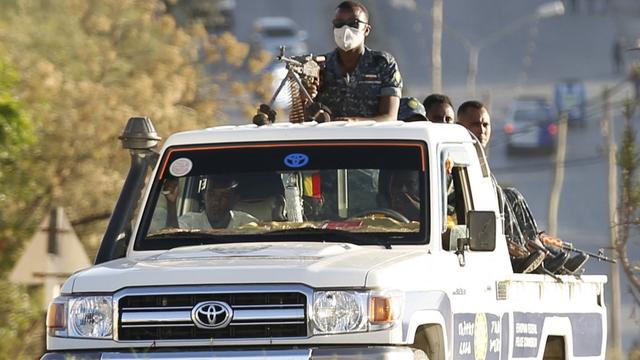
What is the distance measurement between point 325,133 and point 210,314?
1682mm

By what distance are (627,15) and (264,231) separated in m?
83.3

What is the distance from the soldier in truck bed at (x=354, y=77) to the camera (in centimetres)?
1184

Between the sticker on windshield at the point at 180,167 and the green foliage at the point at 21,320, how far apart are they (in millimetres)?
8889

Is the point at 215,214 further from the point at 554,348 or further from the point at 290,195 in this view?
the point at 554,348

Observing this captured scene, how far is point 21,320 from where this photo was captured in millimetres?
20094

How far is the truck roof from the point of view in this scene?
10.3m

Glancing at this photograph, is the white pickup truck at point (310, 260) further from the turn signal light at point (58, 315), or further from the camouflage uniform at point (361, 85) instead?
the camouflage uniform at point (361, 85)

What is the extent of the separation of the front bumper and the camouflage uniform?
3.18 m

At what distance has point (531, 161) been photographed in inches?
2655

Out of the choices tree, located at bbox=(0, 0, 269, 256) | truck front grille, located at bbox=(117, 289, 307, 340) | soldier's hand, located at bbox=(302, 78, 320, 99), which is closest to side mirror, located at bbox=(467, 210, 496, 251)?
truck front grille, located at bbox=(117, 289, 307, 340)

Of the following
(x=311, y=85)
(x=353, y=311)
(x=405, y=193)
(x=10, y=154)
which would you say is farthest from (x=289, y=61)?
(x=10, y=154)

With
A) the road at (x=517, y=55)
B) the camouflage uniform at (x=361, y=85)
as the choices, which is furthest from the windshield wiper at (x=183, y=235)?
the road at (x=517, y=55)

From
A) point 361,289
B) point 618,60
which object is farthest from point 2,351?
Answer: point 618,60

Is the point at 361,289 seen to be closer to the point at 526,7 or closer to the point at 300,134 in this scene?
the point at 300,134
